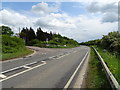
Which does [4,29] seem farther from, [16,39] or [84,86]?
[84,86]

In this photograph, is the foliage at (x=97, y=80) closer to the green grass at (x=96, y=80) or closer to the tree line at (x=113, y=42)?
the green grass at (x=96, y=80)

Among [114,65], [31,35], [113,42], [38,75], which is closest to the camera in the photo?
[38,75]

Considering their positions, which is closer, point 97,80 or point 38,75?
point 97,80

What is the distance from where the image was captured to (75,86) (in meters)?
6.62

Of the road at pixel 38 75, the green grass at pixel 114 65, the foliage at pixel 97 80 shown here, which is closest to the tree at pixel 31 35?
the green grass at pixel 114 65

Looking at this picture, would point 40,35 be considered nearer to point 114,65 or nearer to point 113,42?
point 113,42

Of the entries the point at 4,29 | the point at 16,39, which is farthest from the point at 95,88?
the point at 4,29

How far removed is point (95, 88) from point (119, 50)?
19901mm

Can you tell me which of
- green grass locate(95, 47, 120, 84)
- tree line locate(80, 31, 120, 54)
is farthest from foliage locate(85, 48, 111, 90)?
tree line locate(80, 31, 120, 54)

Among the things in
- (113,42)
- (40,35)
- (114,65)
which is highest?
(40,35)

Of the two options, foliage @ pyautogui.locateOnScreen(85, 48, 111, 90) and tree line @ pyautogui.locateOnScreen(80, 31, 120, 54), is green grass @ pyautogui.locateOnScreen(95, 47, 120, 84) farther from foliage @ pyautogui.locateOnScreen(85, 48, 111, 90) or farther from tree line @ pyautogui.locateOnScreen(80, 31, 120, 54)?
tree line @ pyautogui.locateOnScreen(80, 31, 120, 54)

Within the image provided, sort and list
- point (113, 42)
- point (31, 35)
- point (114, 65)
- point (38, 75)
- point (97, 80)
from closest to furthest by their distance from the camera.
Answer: point (97, 80), point (38, 75), point (114, 65), point (113, 42), point (31, 35)

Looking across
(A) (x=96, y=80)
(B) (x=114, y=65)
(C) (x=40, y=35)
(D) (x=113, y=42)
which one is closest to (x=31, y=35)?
(C) (x=40, y=35)

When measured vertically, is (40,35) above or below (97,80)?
above
